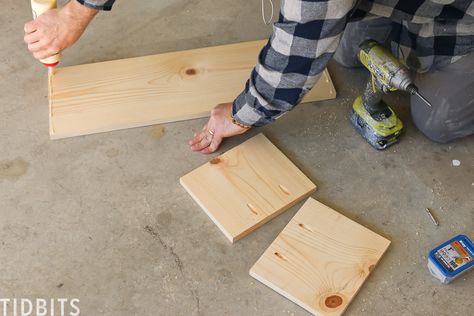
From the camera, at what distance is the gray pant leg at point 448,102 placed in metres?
1.81

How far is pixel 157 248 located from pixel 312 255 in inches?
17.2

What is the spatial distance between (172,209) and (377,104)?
74 cm

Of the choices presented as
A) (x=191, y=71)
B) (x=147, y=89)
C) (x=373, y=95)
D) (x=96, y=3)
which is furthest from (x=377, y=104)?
(x=96, y=3)

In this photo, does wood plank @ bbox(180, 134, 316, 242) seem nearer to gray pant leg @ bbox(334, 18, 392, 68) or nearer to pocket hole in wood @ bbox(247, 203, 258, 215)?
pocket hole in wood @ bbox(247, 203, 258, 215)

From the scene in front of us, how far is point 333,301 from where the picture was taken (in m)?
1.52

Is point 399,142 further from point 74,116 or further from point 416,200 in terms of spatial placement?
point 74,116

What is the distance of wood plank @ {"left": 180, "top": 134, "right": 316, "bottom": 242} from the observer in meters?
1.68

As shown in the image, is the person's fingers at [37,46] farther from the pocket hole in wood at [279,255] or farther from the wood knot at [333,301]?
the wood knot at [333,301]

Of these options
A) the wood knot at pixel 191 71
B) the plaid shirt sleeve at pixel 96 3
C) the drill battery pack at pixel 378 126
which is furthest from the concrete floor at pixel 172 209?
the plaid shirt sleeve at pixel 96 3

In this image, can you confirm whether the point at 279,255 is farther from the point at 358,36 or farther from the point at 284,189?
the point at 358,36

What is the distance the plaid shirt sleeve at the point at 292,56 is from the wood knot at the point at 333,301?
526mm

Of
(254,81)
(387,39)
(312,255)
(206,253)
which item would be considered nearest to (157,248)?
(206,253)

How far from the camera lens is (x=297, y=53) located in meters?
1.46

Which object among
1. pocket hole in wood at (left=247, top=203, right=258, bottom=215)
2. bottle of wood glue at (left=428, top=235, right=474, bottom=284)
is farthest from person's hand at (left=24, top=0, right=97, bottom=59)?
bottle of wood glue at (left=428, top=235, right=474, bottom=284)
